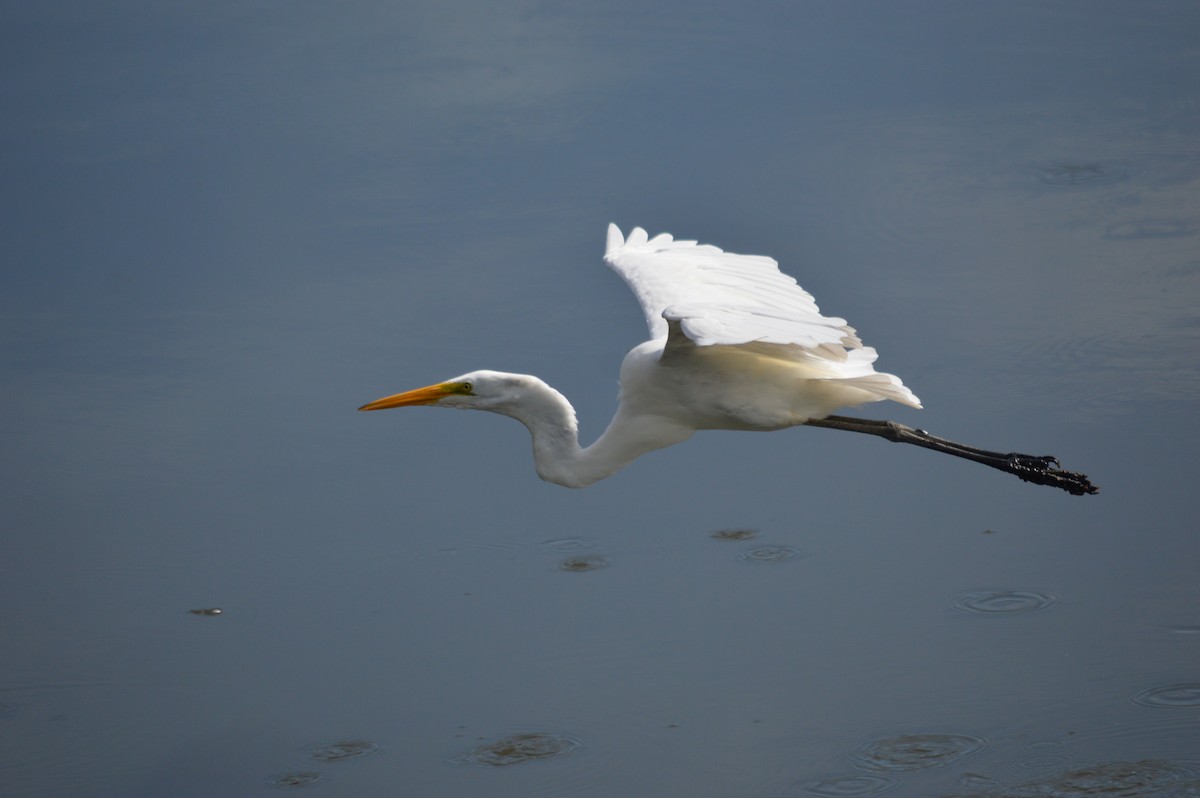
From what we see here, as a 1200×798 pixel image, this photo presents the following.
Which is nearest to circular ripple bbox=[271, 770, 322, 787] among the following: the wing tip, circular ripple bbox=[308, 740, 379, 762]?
circular ripple bbox=[308, 740, 379, 762]

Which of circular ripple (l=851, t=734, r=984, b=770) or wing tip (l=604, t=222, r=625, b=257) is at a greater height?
wing tip (l=604, t=222, r=625, b=257)

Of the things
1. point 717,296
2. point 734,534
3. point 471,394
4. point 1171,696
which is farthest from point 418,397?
point 1171,696

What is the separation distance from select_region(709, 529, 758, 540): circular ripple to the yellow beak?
1.27 m

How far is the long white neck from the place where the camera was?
4621 mm

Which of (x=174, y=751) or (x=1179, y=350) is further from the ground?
(x=1179, y=350)

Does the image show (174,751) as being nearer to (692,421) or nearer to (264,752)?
(264,752)

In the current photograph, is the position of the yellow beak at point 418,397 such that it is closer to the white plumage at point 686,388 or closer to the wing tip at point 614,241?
the white plumage at point 686,388

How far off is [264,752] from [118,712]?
22.4 inches

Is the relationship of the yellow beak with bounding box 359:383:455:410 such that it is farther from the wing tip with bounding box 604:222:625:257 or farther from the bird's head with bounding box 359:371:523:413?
the wing tip with bounding box 604:222:625:257

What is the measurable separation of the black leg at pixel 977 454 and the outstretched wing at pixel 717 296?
41 centimetres

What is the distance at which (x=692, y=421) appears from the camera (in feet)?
15.7

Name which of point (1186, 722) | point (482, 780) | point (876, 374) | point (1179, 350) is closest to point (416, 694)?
point (482, 780)

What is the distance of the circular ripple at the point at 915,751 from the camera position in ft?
14.0

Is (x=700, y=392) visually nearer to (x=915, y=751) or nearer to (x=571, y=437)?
(x=571, y=437)
